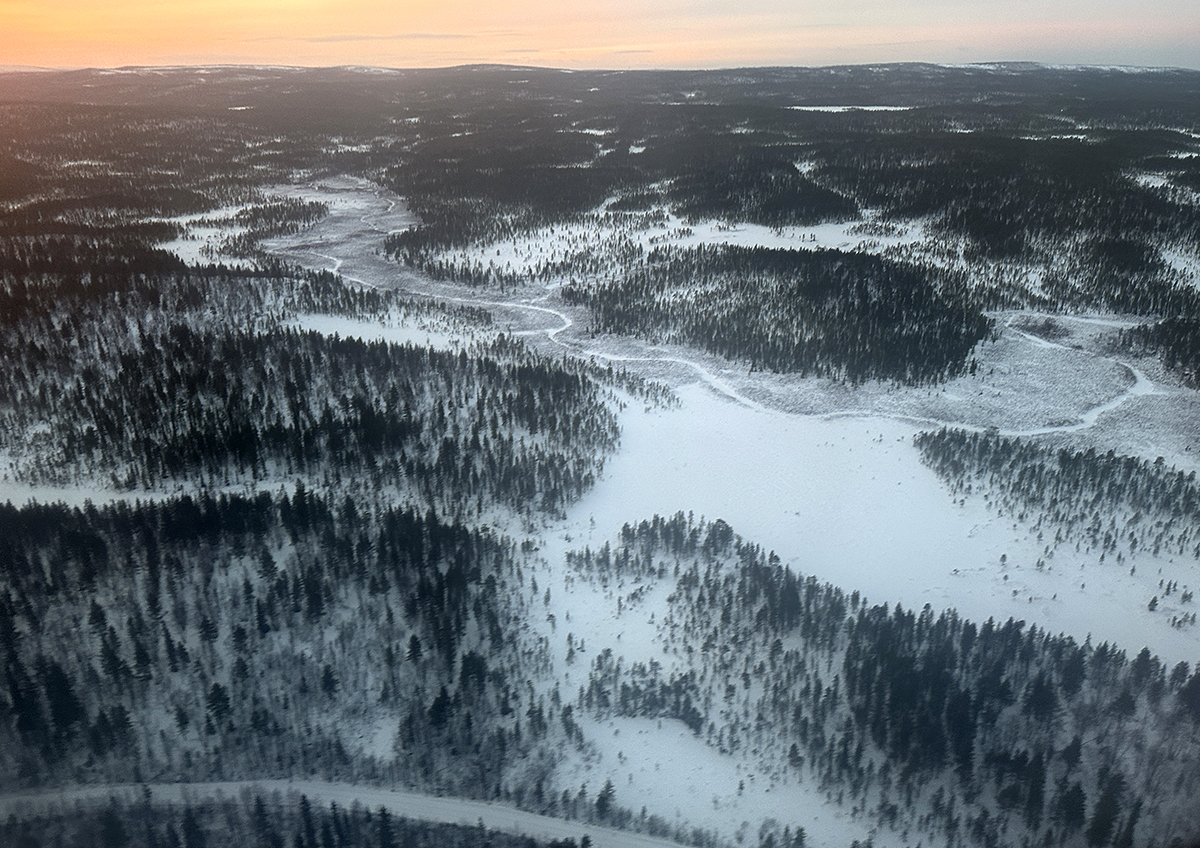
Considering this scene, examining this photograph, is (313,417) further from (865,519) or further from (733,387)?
(865,519)

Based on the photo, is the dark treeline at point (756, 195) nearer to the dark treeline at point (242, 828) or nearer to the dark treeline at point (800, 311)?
the dark treeline at point (800, 311)

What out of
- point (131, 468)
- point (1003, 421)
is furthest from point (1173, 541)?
point (131, 468)

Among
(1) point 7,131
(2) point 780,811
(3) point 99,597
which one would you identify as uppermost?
(1) point 7,131

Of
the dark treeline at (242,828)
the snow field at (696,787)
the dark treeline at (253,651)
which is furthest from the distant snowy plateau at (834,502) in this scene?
the dark treeline at (242,828)

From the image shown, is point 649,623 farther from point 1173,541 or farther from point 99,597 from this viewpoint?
point 1173,541

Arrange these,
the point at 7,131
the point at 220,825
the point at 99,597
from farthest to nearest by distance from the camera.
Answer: the point at 7,131
the point at 99,597
the point at 220,825

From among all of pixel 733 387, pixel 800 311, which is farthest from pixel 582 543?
pixel 800 311

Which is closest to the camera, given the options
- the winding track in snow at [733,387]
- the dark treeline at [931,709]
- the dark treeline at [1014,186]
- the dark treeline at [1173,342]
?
the dark treeline at [931,709]
